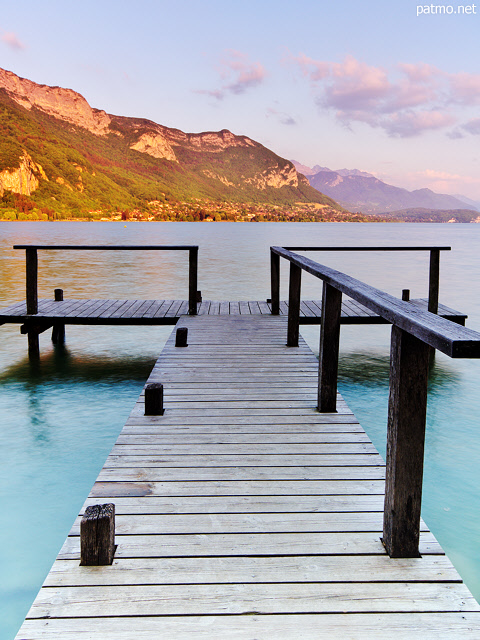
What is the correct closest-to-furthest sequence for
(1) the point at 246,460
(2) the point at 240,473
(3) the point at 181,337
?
(2) the point at 240,473 → (1) the point at 246,460 → (3) the point at 181,337

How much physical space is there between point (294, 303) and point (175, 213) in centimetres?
14318

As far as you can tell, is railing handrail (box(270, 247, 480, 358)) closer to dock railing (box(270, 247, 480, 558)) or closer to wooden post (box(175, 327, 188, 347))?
dock railing (box(270, 247, 480, 558))

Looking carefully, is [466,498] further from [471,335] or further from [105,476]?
[471,335]

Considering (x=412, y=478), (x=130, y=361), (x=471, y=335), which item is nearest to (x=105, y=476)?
(x=412, y=478)

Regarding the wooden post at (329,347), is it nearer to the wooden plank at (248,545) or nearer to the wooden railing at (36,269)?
the wooden plank at (248,545)

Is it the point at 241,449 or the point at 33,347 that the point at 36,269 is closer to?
the point at 33,347

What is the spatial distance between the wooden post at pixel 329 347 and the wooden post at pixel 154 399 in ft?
3.91

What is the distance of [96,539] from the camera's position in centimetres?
222

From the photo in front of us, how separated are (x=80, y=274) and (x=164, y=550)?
2396cm

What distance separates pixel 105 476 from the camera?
3.07 metres

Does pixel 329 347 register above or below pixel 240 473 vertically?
above

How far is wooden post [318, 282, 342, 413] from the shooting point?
3.91 meters

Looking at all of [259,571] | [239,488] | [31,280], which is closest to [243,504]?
[239,488]

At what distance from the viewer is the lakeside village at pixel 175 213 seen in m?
108
